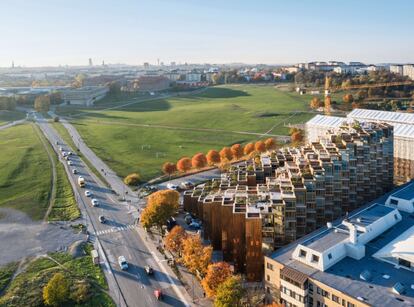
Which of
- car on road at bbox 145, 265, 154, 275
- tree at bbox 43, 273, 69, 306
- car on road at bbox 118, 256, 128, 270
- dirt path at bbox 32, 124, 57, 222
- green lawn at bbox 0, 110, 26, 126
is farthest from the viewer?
green lawn at bbox 0, 110, 26, 126

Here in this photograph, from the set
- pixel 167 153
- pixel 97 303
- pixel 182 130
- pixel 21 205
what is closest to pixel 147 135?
pixel 182 130

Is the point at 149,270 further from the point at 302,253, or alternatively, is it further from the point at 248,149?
the point at 248,149

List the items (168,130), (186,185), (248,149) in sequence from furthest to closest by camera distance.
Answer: (168,130)
(248,149)
(186,185)

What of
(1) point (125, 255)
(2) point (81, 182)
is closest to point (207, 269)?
(1) point (125, 255)

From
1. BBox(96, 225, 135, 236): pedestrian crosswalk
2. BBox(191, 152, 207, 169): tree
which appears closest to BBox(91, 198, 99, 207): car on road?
BBox(96, 225, 135, 236): pedestrian crosswalk

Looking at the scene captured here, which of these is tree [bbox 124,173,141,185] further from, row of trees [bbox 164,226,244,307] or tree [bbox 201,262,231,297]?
tree [bbox 201,262,231,297]
